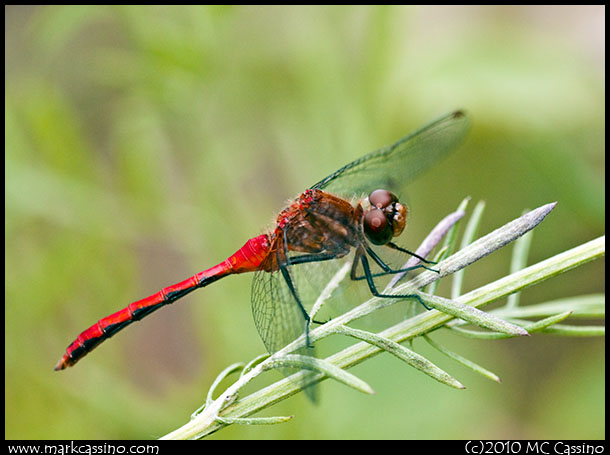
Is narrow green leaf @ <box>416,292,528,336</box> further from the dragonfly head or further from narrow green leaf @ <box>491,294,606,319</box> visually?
the dragonfly head

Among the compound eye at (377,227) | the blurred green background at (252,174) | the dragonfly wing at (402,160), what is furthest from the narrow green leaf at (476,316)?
the blurred green background at (252,174)

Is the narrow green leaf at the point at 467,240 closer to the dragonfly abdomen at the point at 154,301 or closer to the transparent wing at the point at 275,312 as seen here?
the transparent wing at the point at 275,312

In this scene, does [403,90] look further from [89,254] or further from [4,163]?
[4,163]

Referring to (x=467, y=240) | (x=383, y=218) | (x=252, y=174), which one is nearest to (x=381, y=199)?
(x=383, y=218)

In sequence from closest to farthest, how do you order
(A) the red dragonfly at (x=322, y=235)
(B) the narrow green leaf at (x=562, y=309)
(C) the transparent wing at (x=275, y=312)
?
(B) the narrow green leaf at (x=562, y=309) < (C) the transparent wing at (x=275, y=312) < (A) the red dragonfly at (x=322, y=235)

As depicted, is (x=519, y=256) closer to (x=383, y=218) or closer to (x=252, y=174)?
(x=383, y=218)

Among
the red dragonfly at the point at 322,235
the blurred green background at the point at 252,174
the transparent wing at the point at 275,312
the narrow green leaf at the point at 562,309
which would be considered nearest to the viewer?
the narrow green leaf at the point at 562,309
